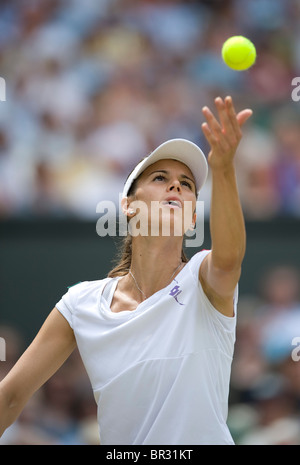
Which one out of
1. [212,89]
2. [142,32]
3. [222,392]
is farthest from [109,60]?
[222,392]

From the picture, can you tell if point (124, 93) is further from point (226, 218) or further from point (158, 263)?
point (226, 218)

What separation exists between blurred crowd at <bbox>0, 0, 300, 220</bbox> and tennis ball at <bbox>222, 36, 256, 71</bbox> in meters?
2.66

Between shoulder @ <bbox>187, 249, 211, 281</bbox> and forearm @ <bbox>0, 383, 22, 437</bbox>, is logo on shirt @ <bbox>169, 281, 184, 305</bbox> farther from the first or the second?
forearm @ <bbox>0, 383, 22, 437</bbox>

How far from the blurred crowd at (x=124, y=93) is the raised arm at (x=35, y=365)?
2.81 m

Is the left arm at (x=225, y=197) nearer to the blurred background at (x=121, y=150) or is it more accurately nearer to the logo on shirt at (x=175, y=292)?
the logo on shirt at (x=175, y=292)

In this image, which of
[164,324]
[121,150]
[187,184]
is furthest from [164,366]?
[121,150]

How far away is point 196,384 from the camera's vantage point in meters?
2.52

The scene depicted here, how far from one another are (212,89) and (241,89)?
0.92 feet

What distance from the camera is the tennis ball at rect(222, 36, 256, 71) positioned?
9.44ft

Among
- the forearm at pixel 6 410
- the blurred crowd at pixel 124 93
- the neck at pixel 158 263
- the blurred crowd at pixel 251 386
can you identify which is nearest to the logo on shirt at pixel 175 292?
the neck at pixel 158 263

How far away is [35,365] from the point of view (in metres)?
2.86

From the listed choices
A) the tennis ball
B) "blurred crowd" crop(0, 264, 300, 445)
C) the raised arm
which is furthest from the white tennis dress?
"blurred crowd" crop(0, 264, 300, 445)

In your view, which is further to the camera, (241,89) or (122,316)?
(241,89)
